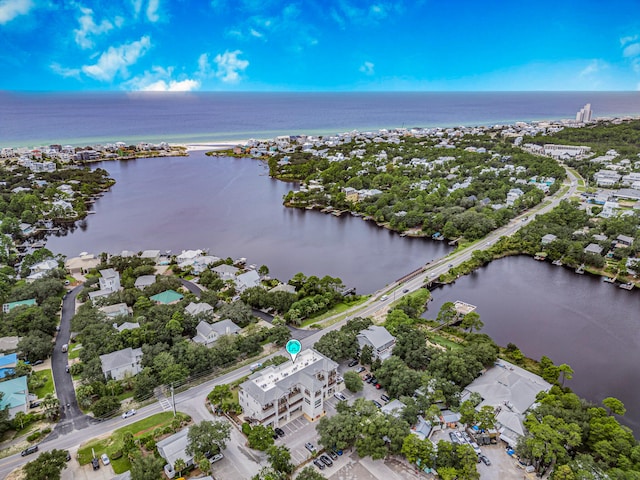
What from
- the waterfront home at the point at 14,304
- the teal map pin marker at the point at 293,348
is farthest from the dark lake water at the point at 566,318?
the waterfront home at the point at 14,304

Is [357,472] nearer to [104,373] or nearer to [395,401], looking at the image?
[395,401]

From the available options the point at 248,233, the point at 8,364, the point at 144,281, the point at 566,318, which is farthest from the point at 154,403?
the point at 566,318

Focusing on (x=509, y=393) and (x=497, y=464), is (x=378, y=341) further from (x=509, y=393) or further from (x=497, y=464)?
(x=497, y=464)

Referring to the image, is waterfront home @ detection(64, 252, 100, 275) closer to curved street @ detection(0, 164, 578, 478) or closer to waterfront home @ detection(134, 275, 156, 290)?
curved street @ detection(0, 164, 578, 478)

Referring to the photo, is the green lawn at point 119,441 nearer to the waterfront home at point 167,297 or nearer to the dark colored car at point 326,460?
the dark colored car at point 326,460

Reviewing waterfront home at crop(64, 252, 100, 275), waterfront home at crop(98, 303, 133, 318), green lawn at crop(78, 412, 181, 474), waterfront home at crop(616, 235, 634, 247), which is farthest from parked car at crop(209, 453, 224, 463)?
waterfront home at crop(616, 235, 634, 247)
